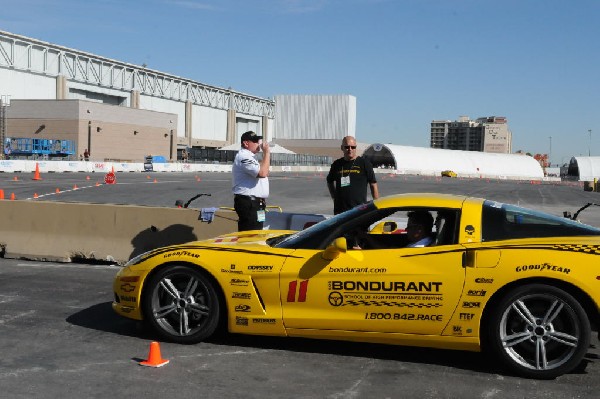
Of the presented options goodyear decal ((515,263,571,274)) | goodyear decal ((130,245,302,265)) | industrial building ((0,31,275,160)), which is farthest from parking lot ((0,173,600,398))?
industrial building ((0,31,275,160))

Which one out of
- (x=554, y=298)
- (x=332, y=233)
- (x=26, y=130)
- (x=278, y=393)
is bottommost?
(x=278, y=393)

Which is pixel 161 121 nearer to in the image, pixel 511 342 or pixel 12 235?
pixel 12 235

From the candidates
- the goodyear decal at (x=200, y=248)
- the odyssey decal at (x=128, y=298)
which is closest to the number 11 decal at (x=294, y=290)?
the goodyear decal at (x=200, y=248)

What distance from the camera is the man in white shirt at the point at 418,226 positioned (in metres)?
5.61

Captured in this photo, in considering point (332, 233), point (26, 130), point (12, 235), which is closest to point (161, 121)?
point (26, 130)

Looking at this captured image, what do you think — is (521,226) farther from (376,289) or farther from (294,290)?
(294,290)

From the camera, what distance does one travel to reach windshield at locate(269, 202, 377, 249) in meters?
5.54

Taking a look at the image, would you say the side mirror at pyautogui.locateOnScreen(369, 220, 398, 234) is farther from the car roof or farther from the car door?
the car door

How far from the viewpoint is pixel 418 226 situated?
5676mm

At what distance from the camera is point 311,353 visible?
5.57m

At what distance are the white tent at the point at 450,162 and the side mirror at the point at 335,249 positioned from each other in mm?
91620

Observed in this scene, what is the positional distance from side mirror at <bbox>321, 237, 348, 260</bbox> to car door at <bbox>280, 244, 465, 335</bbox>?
4 centimetres

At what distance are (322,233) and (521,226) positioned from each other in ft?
5.26

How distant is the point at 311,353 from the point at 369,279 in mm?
844
